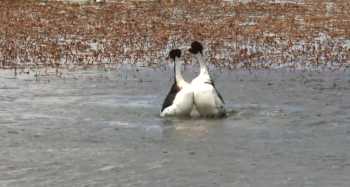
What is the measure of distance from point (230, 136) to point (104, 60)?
29.8ft

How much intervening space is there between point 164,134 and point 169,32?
47.9ft

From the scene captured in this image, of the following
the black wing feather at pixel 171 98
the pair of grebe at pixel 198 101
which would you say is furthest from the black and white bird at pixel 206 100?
the black wing feather at pixel 171 98

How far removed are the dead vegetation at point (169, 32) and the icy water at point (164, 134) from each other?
2880 mm

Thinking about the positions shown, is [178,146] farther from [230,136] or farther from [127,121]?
[127,121]

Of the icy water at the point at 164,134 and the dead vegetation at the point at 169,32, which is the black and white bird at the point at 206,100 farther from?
the dead vegetation at the point at 169,32

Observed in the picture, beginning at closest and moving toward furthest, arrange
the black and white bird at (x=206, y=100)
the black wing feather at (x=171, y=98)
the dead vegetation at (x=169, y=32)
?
the black and white bird at (x=206, y=100) < the black wing feather at (x=171, y=98) < the dead vegetation at (x=169, y=32)

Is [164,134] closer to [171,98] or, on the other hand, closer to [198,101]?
[198,101]

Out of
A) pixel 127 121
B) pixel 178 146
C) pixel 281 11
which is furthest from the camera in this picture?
pixel 281 11

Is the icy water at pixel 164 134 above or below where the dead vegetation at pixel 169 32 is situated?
below

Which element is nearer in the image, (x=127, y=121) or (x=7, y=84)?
(x=127, y=121)

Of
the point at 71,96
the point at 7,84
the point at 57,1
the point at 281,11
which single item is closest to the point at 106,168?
the point at 71,96

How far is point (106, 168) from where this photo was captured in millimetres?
10320

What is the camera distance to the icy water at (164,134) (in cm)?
996

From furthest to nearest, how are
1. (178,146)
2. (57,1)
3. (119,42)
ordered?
(57,1) → (119,42) → (178,146)
